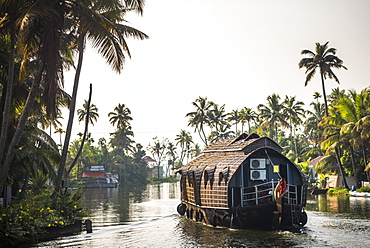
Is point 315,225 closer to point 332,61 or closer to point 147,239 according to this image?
point 147,239

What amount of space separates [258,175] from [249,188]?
2.51ft

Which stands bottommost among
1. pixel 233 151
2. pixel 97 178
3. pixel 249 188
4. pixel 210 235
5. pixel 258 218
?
pixel 210 235

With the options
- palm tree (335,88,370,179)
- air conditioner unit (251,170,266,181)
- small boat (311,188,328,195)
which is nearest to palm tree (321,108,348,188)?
palm tree (335,88,370,179)

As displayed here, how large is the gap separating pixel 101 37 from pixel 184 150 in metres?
102

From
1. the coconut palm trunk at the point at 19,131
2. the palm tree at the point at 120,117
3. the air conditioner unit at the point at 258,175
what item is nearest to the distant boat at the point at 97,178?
the palm tree at the point at 120,117

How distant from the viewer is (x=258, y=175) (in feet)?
70.7

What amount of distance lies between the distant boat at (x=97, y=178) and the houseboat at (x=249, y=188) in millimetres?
55331

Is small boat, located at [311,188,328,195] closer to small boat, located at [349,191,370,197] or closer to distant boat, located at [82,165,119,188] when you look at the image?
small boat, located at [349,191,370,197]

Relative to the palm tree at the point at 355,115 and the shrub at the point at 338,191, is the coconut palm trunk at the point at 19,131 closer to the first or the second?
the palm tree at the point at 355,115

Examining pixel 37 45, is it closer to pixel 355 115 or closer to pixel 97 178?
pixel 355 115

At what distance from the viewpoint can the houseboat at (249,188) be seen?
19.3 meters

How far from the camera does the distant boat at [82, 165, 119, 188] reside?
7702cm

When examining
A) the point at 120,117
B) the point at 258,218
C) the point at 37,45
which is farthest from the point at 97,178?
the point at 37,45

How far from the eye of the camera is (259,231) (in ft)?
63.0
